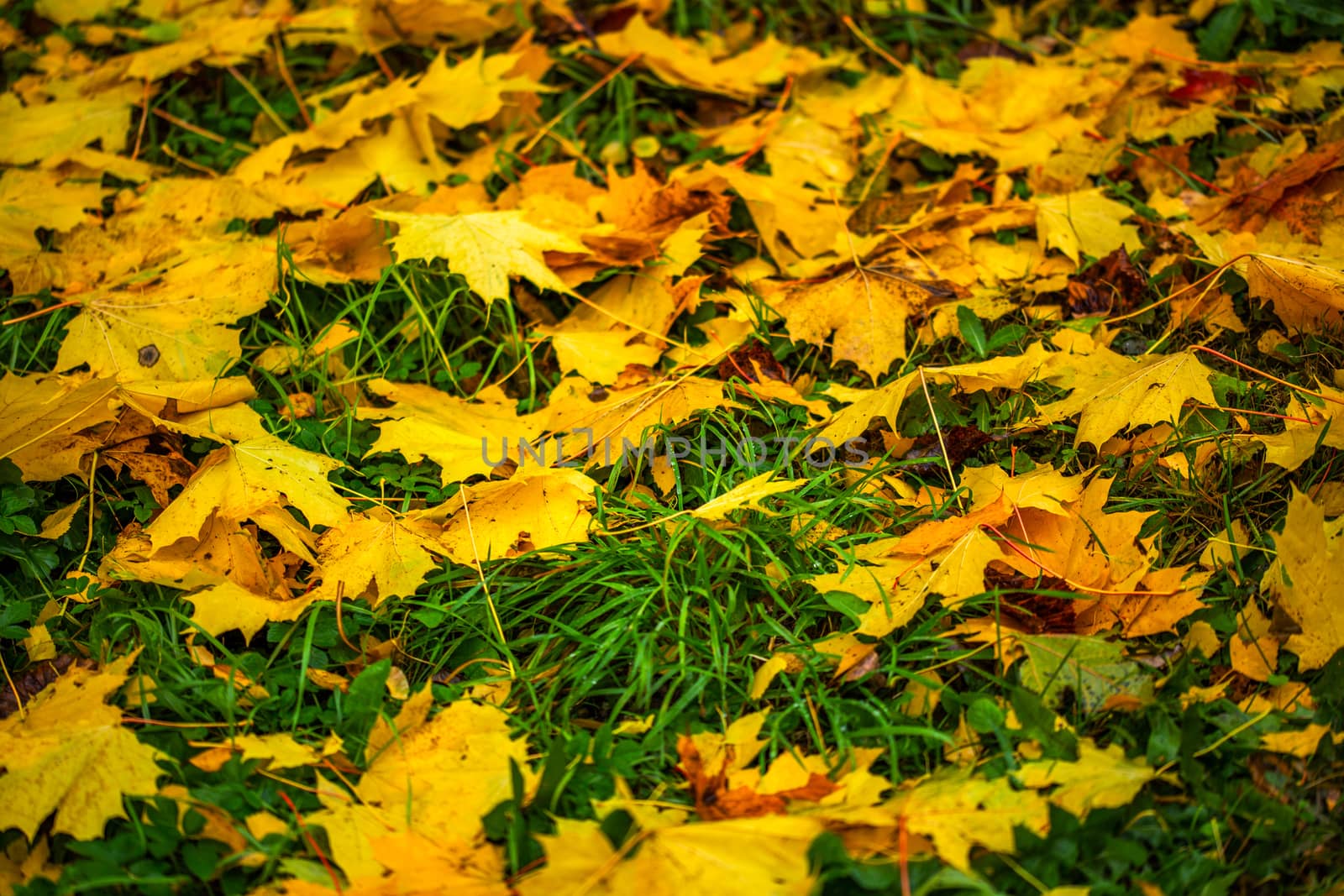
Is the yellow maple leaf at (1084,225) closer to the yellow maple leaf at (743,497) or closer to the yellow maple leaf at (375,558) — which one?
the yellow maple leaf at (743,497)

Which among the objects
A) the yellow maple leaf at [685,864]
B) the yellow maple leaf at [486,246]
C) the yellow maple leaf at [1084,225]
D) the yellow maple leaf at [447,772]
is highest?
the yellow maple leaf at [486,246]

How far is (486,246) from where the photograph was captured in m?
2.10

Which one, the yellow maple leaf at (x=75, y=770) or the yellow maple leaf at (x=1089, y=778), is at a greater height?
the yellow maple leaf at (x=75, y=770)

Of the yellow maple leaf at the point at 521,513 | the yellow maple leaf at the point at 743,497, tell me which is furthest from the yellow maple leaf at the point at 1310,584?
the yellow maple leaf at the point at 521,513

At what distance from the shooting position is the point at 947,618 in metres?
1.64

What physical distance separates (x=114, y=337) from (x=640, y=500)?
1161 mm

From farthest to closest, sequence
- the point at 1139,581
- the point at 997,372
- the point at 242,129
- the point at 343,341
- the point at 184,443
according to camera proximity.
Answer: the point at 242,129
the point at 343,341
the point at 184,443
the point at 997,372
the point at 1139,581

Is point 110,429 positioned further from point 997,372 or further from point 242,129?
point 997,372

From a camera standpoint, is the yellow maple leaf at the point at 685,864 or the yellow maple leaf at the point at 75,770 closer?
the yellow maple leaf at the point at 685,864

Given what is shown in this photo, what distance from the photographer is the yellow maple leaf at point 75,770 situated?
1373 mm

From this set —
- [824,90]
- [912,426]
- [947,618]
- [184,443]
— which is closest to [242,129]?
[184,443]

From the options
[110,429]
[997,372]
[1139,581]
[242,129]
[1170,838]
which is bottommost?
[1170,838]

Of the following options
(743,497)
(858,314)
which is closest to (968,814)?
(743,497)

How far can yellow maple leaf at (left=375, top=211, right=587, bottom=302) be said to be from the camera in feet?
6.80
